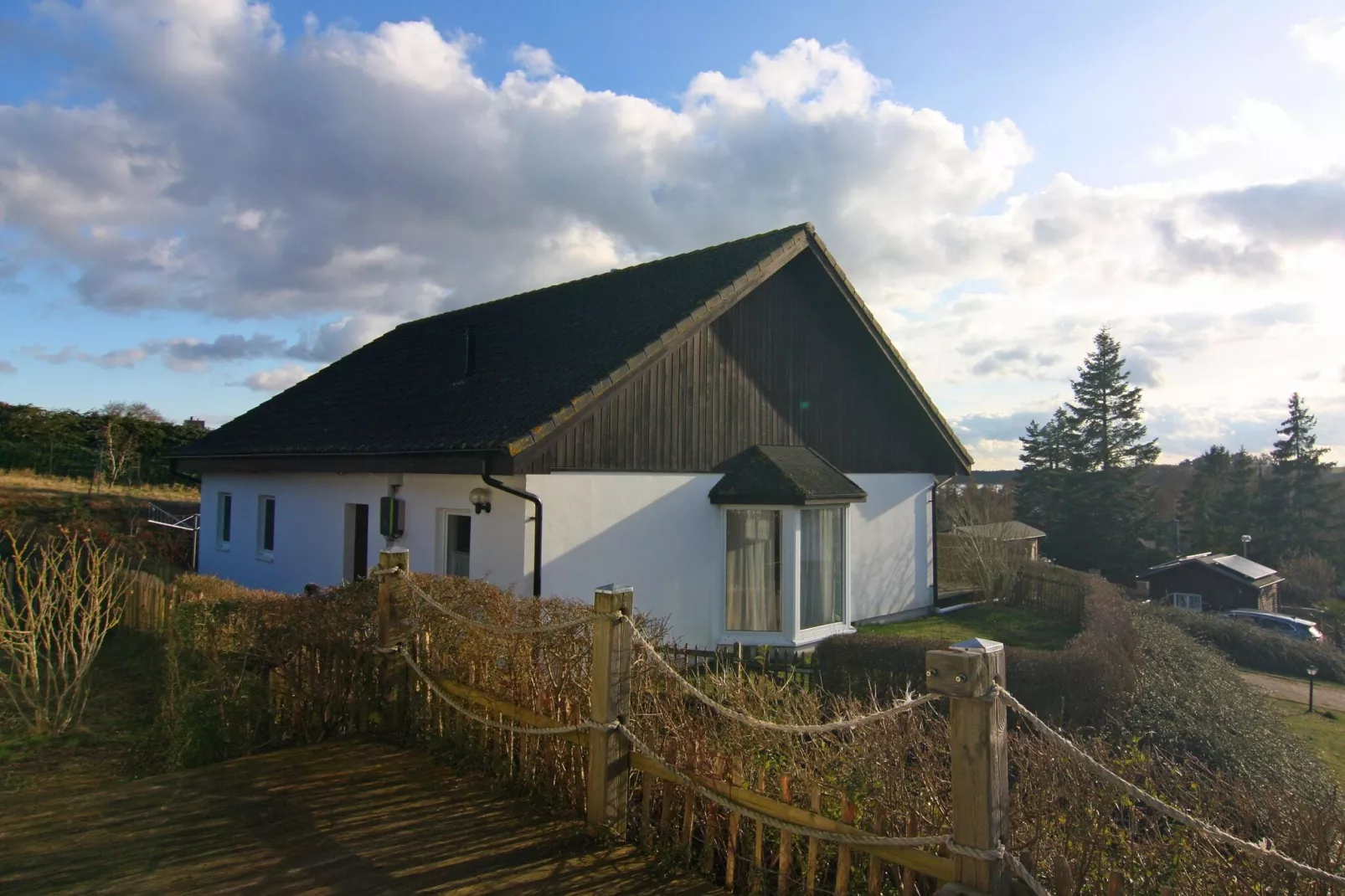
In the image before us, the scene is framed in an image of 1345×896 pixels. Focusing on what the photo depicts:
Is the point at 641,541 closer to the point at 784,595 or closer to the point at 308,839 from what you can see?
the point at 784,595

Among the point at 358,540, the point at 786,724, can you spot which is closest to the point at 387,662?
the point at 786,724

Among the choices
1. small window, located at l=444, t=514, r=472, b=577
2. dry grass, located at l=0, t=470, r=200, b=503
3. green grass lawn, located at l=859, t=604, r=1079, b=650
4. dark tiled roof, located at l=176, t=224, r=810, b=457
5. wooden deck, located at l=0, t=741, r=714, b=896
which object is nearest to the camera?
wooden deck, located at l=0, t=741, r=714, b=896

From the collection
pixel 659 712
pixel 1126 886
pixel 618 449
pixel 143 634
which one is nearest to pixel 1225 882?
pixel 1126 886

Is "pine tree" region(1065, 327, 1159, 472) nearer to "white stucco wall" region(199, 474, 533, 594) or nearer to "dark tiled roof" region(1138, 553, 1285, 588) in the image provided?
"dark tiled roof" region(1138, 553, 1285, 588)

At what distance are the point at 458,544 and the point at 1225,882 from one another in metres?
9.74

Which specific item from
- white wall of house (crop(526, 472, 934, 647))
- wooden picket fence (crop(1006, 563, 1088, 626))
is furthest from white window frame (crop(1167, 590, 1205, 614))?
white wall of house (crop(526, 472, 934, 647))

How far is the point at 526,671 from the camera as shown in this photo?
548cm

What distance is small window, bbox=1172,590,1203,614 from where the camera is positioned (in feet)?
139

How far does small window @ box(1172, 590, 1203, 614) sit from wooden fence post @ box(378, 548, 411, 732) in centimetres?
4598

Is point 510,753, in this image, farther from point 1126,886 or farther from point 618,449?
point 618,449

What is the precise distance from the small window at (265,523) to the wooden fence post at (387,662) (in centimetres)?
1048

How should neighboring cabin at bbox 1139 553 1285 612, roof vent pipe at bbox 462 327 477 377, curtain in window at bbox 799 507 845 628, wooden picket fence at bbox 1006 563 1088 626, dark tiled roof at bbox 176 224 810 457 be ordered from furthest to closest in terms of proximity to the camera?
neighboring cabin at bbox 1139 553 1285 612, wooden picket fence at bbox 1006 563 1088 626, roof vent pipe at bbox 462 327 477 377, curtain in window at bbox 799 507 845 628, dark tiled roof at bbox 176 224 810 457

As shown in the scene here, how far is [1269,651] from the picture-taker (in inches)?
1270

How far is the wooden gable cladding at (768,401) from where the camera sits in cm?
1133
